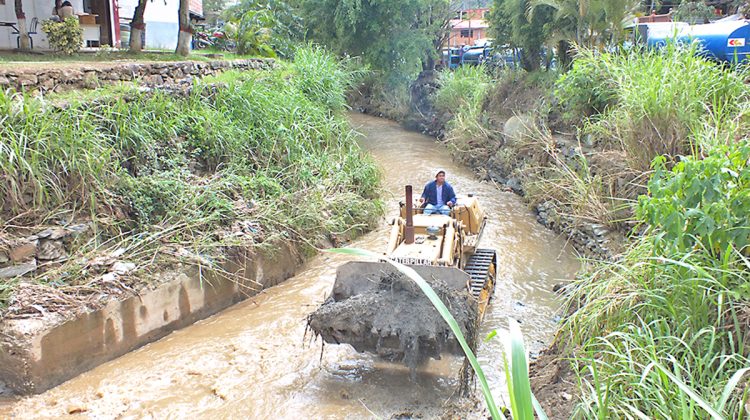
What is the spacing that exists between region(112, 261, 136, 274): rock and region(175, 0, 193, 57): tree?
9.17 m

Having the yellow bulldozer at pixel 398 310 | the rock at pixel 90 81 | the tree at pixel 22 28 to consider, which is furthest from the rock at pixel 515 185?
the tree at pixel 22 28

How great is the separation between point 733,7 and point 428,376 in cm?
2180

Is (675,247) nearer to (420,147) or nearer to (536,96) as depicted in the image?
(536,96)

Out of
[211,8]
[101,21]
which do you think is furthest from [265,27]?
[211,8]

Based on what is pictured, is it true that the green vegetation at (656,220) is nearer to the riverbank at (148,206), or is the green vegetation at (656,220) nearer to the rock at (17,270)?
the riverbank at (148,206)

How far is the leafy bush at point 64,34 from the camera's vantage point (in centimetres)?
1252

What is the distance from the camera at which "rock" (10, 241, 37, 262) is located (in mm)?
7246

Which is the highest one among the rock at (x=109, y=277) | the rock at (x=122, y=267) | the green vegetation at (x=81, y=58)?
the green vegetation at (x=81, y=58)

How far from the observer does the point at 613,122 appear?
11859 mm

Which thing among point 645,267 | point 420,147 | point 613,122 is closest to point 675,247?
point 645,267

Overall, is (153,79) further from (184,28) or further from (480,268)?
(480,268)

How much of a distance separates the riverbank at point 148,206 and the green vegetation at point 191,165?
0.08ft

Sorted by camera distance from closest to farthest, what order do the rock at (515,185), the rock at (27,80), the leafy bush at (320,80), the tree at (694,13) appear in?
1. the rock at (27,80)
2. the rock at (515,185)
3. the leafy bush at (320,80)
4. the tree at (694,13)

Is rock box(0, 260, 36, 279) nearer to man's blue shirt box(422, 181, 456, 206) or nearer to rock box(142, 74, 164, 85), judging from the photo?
rock box(142, 74, 164, 85)
